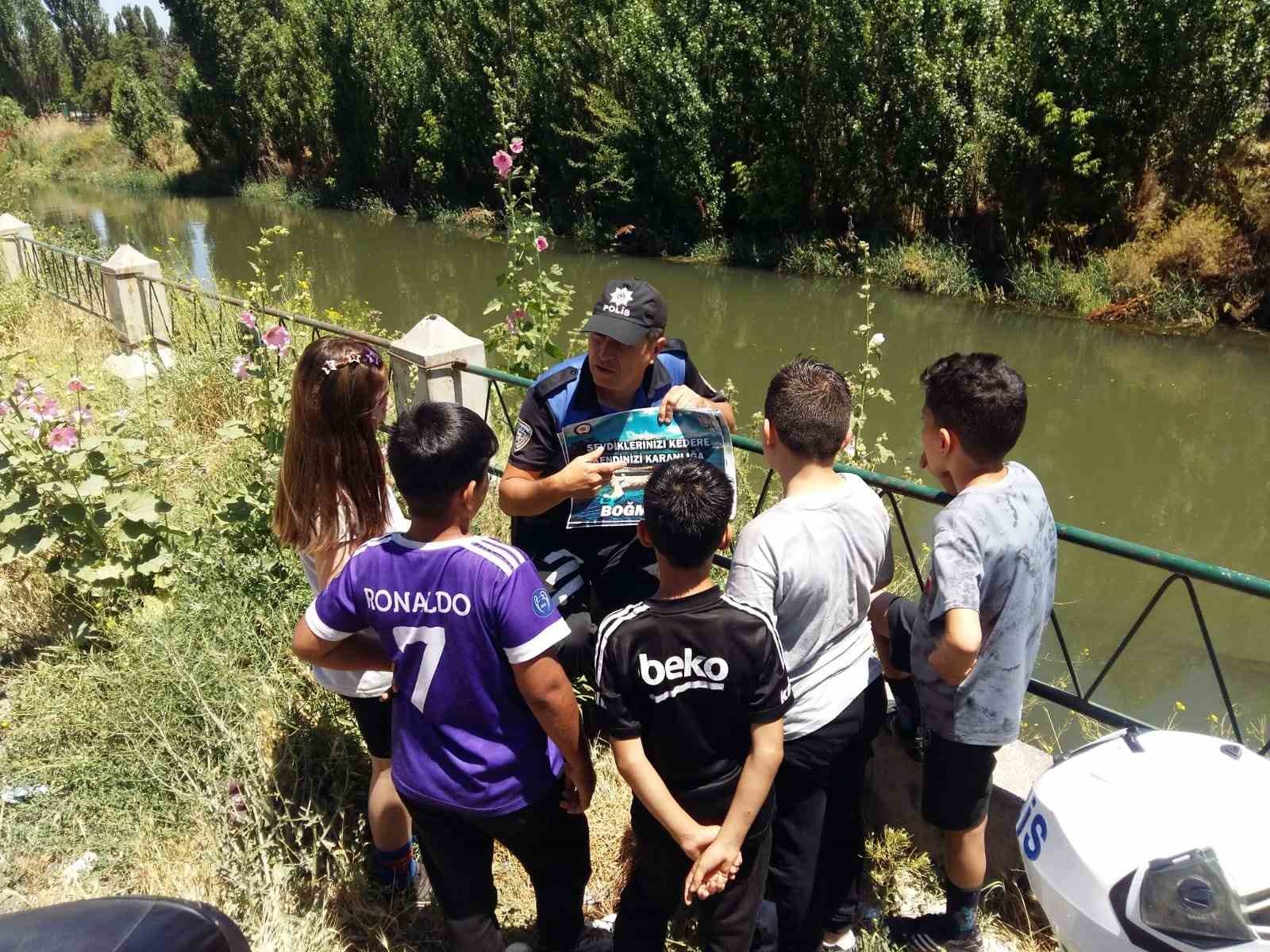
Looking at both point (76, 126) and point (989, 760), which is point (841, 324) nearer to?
point (989, 760)

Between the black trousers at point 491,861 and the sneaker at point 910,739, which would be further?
the sneaker at point 910,739

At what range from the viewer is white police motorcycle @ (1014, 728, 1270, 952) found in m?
1.44

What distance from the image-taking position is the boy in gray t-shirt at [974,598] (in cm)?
→ 189

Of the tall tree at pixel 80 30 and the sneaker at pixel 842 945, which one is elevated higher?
the tall tree at pixel 80 30

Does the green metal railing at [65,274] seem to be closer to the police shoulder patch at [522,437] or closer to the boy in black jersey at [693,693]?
the police shoulder patch at [522,437]

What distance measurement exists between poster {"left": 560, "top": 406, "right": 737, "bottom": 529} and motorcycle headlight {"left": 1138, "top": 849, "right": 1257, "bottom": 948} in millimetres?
1182

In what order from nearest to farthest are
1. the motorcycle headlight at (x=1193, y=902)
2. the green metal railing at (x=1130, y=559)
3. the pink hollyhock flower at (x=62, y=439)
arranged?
the motorcycle headlight at (x=1193, y=902) → the green metal railing at (x=1130, y=559) → the pink hollyhock flower at (x=62, y=439)

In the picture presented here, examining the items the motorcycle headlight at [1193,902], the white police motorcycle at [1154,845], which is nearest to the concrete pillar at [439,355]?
the white police motorcycle at [1154,845]

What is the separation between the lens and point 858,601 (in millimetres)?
2096

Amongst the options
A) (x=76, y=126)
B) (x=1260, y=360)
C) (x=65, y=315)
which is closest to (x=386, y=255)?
(x=65, y=315)

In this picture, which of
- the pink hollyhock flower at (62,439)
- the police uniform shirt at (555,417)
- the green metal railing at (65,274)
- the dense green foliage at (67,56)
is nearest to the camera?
the police uniform shirt at (555,417)

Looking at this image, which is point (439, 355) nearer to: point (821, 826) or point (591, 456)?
point (591, 456)

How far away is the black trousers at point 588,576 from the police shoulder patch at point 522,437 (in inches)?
10.8

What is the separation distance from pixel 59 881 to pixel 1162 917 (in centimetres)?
276
